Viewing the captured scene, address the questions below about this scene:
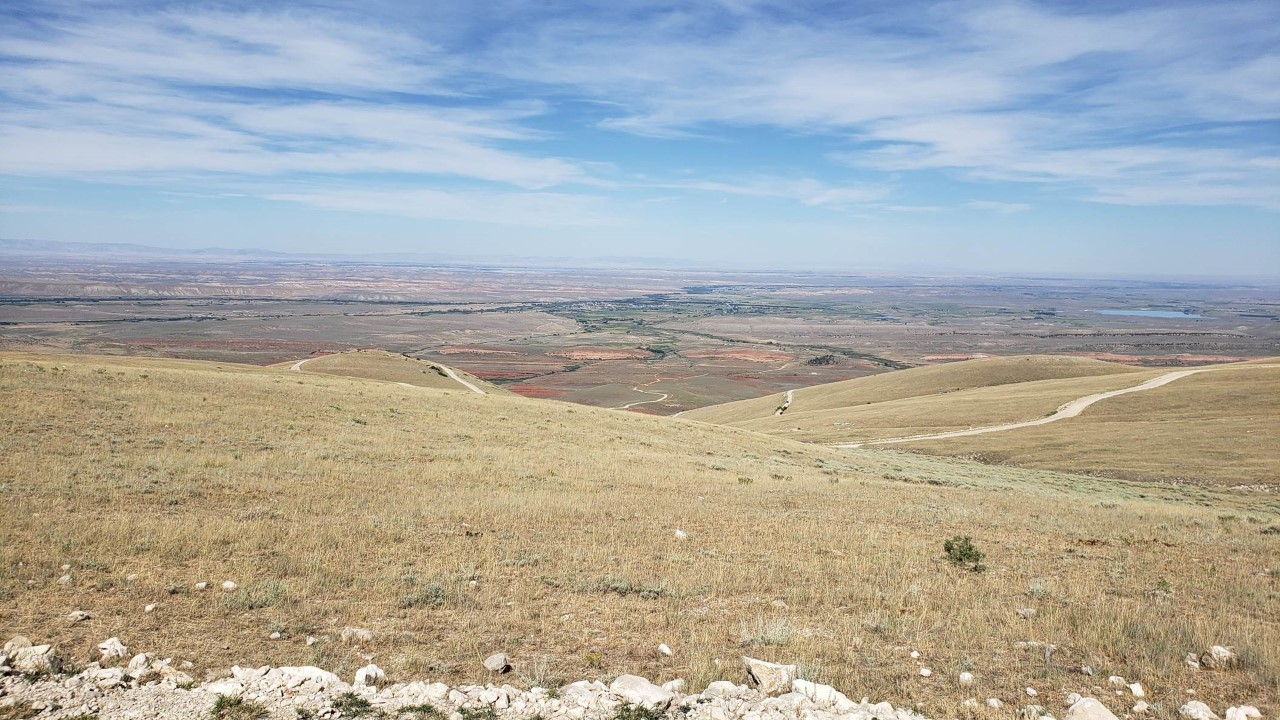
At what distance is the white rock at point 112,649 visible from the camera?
7.47 meters

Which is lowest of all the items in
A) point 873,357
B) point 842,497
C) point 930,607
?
point 873,357

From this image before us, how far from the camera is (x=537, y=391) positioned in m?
104

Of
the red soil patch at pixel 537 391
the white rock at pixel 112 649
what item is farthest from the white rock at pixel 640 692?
the red soil patch at pixel 537 391

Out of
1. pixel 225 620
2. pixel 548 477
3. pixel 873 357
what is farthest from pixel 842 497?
pixel 873 357

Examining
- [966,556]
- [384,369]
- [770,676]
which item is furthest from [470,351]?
[770,676]

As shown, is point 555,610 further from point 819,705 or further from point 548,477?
point 548,477

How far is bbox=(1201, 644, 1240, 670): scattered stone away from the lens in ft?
26.0

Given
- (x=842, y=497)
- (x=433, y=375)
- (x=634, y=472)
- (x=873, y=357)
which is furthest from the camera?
(x=873, y=357)

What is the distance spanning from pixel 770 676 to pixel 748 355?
161 m

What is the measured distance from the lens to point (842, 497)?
21.1 m

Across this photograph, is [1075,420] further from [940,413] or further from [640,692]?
[640,692]

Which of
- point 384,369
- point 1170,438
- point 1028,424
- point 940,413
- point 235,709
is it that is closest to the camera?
point 235,709

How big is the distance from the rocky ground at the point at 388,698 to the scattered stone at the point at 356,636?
3.78 feet

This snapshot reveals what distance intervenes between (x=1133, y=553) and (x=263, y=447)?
23567 millimetres
